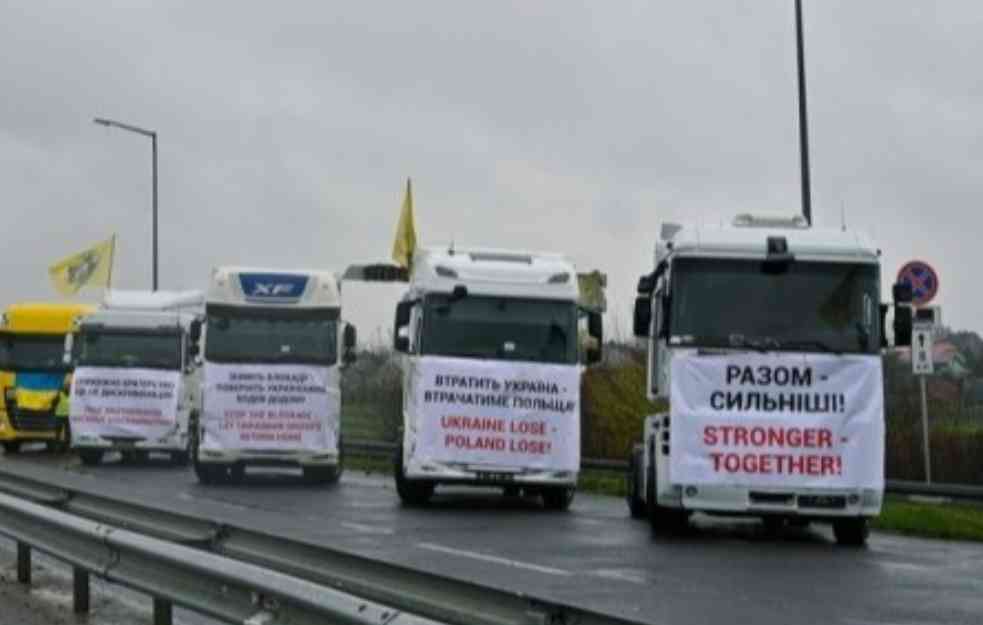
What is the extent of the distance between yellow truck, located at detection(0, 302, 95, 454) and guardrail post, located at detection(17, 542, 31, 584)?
32.1 meters

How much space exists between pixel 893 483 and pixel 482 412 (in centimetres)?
619

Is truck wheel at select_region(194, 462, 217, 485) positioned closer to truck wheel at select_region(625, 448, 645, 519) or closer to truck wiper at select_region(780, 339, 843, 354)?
truck wheel at select_region(625, 448, 645, 519)

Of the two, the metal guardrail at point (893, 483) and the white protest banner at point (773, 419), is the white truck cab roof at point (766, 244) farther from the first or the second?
the metal guardrail at point (893, 483)

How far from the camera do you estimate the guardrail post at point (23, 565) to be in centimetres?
1320

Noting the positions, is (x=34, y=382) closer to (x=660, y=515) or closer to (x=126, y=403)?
(x=126, y=403)

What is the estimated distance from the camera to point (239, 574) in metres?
8.24

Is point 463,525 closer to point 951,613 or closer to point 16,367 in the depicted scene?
point 951,613

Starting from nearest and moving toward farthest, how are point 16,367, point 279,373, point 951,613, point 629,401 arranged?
point 951,613 → point 279,373 → point 629,401 → point 16,367

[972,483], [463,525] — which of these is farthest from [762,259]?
[972,483]

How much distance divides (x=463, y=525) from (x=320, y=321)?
421 inches

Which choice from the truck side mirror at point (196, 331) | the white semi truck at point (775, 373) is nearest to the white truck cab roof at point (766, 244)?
the white semi truck at point (775, 373)

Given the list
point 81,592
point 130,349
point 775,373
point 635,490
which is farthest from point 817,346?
point 130,349

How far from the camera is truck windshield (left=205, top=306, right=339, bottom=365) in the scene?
2995cm

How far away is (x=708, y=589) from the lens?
13.1 meters
